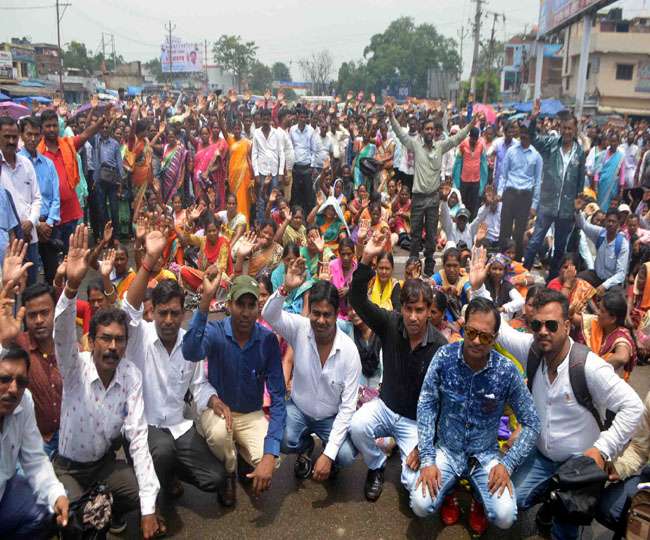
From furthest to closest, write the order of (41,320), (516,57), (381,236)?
(516,57)
(381,236)
(41,320)

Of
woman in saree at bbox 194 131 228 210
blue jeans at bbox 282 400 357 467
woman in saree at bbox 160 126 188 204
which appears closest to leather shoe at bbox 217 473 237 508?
blue jeans at bbox 282 400 357 467

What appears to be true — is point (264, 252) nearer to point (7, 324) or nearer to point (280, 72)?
point (7, 324)

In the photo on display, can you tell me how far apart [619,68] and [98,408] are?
40.8 m

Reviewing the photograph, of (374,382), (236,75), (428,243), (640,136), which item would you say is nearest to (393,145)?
(428,243)

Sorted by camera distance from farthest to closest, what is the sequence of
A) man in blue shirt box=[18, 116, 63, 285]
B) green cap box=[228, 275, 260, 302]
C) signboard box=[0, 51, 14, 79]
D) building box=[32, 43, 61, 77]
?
1. building box=[32, 43, 61, 77]
2. signboard box=[0, 51, 14, 79]
3. man in blue shirt box=[18, 116, 63, 285]
4. green cap box=[228, 275, 260, 302]

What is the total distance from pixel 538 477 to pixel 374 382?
154 centimetres

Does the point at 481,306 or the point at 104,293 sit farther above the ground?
the point at 481,306

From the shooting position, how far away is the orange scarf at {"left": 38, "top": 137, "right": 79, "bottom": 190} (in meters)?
6.20

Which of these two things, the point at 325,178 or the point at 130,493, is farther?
the point at 325,178

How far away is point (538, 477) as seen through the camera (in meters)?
3.15

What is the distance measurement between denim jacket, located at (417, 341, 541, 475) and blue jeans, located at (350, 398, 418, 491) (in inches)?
9.9

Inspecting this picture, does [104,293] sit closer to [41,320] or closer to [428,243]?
[41,320]

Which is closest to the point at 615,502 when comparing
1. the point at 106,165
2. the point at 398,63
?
the point at 106,165

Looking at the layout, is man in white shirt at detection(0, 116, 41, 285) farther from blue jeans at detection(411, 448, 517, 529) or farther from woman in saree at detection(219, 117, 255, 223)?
woman in saree at detection(219, 117, 255, 223)
